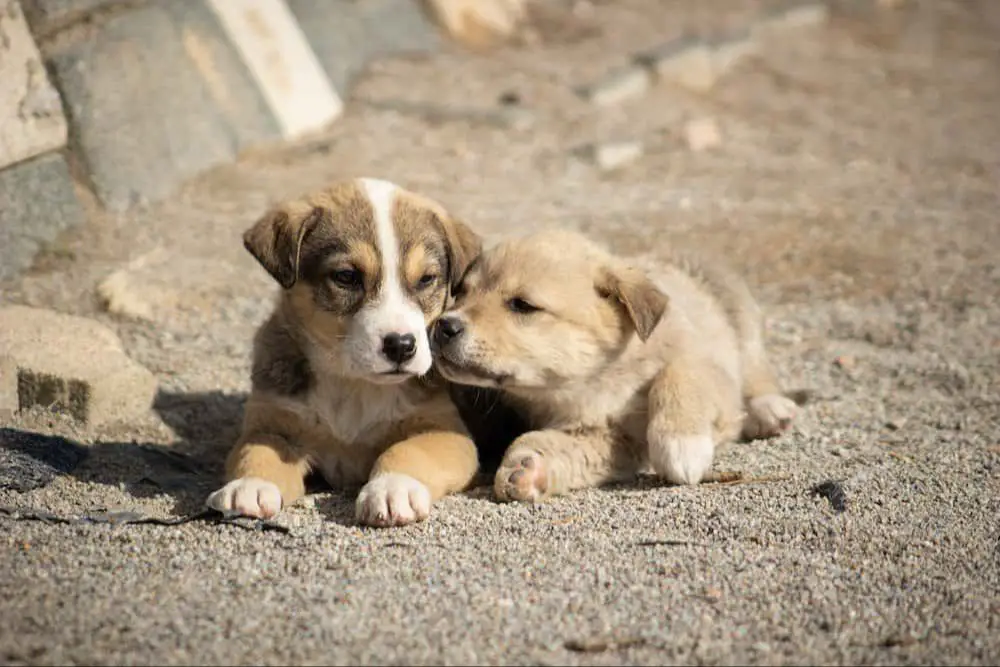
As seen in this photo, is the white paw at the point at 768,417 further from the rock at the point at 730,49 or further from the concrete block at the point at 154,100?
the rock at the point at 730,49

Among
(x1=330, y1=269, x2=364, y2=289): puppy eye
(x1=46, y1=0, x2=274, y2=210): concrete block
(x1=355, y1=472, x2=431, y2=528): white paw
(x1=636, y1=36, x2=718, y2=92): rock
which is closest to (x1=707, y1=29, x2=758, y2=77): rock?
(x1=636, y1=36, x2=718, y2=92): rock

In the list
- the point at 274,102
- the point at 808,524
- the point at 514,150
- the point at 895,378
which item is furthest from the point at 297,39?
the point at 808,524

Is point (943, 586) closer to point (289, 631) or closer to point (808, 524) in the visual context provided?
point (808, 524)

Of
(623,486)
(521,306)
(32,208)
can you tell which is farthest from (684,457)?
(32,208)

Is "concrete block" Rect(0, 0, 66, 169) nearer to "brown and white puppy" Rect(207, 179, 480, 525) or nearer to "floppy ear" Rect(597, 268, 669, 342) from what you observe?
"brown and white puppy" Rect(207, 179, 480, 525)

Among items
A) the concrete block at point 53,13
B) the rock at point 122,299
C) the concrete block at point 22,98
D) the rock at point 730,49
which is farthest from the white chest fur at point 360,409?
the rock at point 730,49

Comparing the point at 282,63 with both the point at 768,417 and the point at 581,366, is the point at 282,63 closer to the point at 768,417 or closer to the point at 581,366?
the point at 581,366
